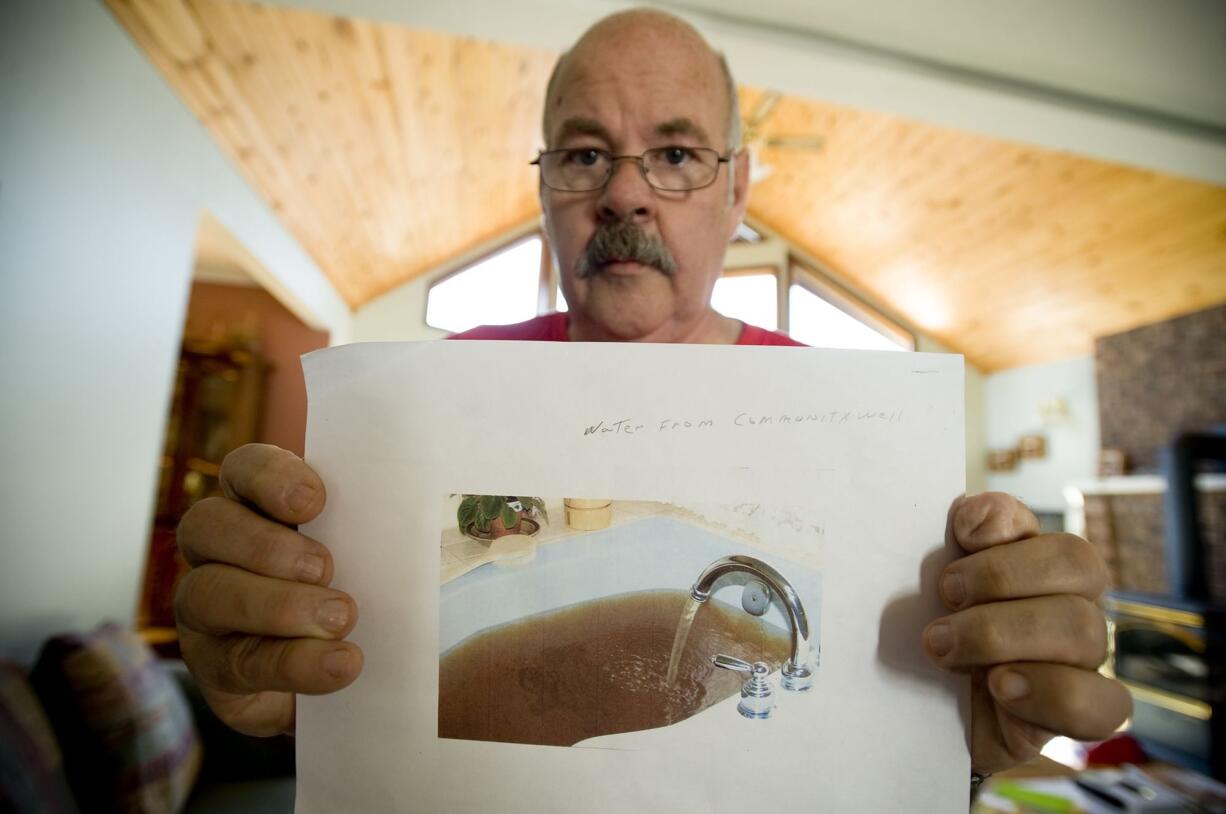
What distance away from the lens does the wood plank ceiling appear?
248 centimetres

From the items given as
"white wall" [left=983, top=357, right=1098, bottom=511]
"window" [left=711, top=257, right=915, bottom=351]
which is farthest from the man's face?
"white wall" [left=983, top=357, right=1098, bottom=511]

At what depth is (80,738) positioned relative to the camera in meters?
1.44

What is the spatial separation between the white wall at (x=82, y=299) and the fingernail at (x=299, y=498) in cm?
177

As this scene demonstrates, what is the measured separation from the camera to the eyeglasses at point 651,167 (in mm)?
704

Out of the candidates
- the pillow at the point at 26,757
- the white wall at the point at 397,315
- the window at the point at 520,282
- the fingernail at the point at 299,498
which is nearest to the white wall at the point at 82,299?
the pillow at the point at 26,757

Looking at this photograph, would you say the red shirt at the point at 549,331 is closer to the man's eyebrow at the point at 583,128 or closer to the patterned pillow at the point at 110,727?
the man's eyebrow at the point at 583,128


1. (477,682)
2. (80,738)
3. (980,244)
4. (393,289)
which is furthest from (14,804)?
(980,244)

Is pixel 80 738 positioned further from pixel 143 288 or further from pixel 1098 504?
pixel 1098 504

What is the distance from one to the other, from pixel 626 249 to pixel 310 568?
465 mm

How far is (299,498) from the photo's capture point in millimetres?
399

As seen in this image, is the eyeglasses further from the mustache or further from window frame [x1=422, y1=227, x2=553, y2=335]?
window frame [x1=422, y1=227, x2=553, y2=335]

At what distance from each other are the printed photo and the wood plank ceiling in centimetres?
249

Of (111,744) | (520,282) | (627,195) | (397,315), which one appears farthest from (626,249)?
(397,315)

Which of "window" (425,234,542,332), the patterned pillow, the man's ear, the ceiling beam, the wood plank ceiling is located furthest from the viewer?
"window" (425,234,542,332)
